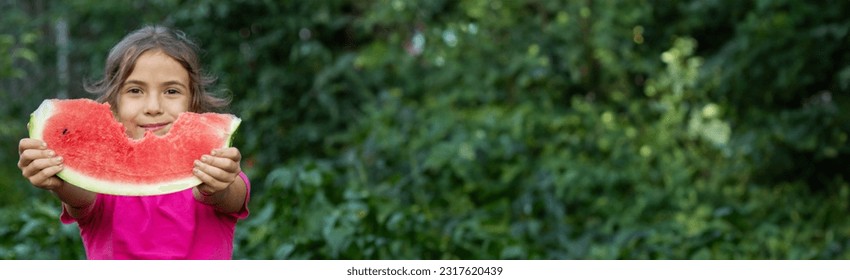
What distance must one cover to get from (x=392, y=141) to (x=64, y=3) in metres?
2.19

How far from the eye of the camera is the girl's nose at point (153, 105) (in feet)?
5.72

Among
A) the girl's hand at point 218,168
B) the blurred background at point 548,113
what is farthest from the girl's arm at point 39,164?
the blurred background at point 548,113

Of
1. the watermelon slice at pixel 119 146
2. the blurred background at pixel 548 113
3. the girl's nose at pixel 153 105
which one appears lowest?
the watermelon slice at pixel 119 146

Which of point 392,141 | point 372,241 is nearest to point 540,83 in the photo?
point 392,141

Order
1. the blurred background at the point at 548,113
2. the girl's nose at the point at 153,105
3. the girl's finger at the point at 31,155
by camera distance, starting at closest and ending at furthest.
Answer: the girl's finger at the point at 31,155, the girl's nose at the point at 153,105, the blurred background at the point at 548,113

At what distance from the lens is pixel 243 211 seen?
1853mm

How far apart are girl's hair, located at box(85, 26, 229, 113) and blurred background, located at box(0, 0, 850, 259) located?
1.88 m

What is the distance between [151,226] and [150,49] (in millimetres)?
305

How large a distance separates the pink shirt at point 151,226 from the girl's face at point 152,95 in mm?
129

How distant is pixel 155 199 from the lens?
1832 mm

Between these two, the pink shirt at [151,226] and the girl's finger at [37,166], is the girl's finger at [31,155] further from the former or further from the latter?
the pink shirt at [151,226]

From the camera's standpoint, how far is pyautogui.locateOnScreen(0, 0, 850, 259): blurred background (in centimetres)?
449

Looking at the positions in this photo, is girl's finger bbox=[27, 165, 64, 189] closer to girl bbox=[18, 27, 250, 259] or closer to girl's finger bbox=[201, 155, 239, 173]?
girl bbox=[18, 27, 250, 259]

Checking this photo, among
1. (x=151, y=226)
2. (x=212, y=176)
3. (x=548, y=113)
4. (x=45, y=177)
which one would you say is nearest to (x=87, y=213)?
(x=151, y=226)
